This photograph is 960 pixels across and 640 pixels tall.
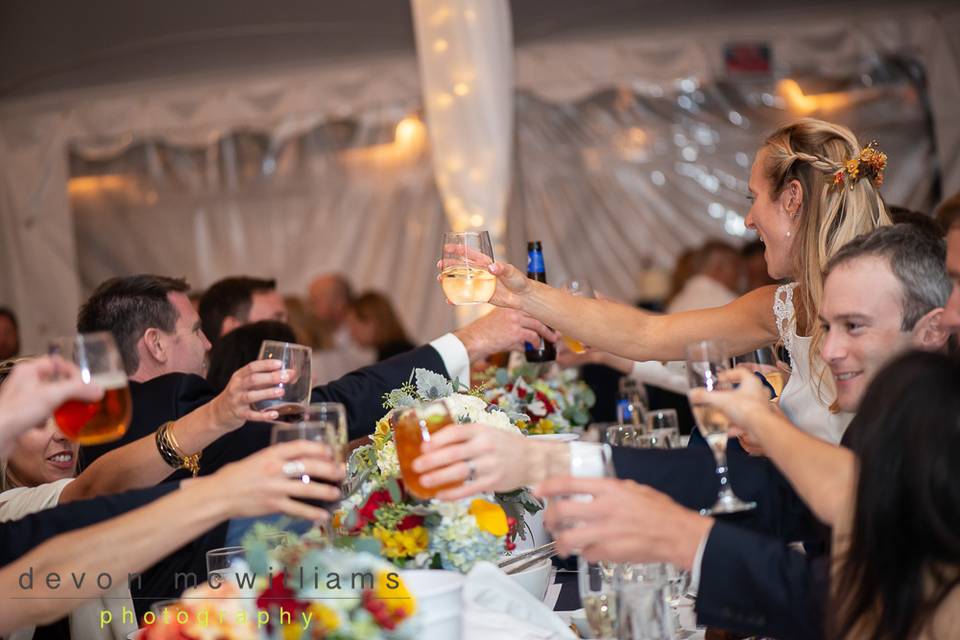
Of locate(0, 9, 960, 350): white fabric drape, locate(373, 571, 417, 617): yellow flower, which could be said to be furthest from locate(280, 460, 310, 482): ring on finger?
locate(0, 9, 960, 350): white fabric drape

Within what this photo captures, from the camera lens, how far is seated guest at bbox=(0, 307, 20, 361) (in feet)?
21.0

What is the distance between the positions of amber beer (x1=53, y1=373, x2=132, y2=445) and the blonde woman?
47.0 inches

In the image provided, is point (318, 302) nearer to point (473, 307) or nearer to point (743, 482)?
point (473, 307)

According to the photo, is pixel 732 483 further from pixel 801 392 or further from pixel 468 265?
pixel 468 265

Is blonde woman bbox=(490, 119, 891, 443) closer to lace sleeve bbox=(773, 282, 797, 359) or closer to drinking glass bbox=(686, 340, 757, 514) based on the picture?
lace sleeve bbox=(773, 282, 797, 359)

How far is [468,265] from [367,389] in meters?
0.55

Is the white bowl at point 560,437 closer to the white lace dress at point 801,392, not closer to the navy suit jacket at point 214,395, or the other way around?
the navy suit jacket at point 214,395

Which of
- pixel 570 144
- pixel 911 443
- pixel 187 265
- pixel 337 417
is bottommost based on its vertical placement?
pixel 911 443

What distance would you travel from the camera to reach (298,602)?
1.49m

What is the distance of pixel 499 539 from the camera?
6.47 ft

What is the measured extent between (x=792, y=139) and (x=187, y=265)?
5.54 m

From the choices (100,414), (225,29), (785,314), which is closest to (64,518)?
(100,414)

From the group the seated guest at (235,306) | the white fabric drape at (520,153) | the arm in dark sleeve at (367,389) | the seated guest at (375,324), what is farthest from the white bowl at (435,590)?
the white fabric drape at (520,153)

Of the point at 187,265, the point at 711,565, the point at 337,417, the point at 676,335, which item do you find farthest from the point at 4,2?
the point at 711,565
